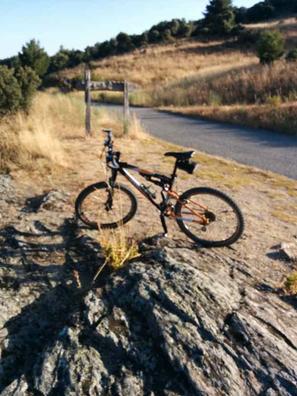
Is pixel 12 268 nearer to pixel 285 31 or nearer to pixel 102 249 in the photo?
pixel 102 249

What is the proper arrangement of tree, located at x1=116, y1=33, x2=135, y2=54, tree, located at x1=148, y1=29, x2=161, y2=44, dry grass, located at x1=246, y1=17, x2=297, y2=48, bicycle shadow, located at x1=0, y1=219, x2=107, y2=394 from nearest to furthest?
bicycle shadow, located at x1=0, y1=219, x2=107, y2=394 → dry grass, located at x1=246, y1=17, x2=297, y2=48 → tree, located at x1=116, y1=33, x2=135, y2=54 → tree, located at x1=148, y1=29, x2=161, y2=44

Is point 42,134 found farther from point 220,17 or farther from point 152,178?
point 220,17

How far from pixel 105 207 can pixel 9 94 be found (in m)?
6.49

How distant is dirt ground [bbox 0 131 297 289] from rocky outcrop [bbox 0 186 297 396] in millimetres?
365

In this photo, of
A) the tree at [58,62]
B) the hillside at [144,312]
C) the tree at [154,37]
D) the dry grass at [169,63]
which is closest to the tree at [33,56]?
the dry grass at [169,63]

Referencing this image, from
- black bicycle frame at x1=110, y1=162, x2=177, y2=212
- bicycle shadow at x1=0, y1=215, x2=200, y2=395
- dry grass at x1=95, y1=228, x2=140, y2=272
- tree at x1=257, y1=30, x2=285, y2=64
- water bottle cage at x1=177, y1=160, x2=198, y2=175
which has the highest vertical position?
tree at x1=257, y1=30, x2=285, y2=64

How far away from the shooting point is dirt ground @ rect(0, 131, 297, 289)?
5.26 metres

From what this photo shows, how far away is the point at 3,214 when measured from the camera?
20.9ft

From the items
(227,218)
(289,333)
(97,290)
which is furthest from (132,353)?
(227,218)

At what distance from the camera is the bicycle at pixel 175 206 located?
508 centimetres

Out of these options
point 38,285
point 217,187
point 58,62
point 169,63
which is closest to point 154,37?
→ point 58,62

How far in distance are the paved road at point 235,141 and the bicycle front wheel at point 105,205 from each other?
4.60 m

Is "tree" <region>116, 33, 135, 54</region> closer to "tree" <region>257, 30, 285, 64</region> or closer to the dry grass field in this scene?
"tree" <region>257, 30, 285, 64</region>

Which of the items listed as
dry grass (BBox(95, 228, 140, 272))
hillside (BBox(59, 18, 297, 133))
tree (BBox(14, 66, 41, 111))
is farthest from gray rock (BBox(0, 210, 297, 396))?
hillside (BBox(59, 18, 297, 133))
